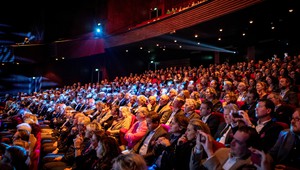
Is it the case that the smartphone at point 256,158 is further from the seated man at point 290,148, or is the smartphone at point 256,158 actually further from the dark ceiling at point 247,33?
the dark ceiling at point 247,33

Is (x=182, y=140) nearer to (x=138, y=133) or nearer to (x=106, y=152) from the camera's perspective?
(x=106, y=152)

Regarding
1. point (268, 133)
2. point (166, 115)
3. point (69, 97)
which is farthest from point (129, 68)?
point (268, 133)

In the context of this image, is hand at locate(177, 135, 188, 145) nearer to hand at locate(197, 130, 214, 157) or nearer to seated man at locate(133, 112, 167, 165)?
hand at locate(197, 130, 214, 157)

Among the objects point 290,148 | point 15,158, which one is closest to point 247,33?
point 290,148

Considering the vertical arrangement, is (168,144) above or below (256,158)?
below

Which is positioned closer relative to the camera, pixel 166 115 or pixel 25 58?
pixel 166 115

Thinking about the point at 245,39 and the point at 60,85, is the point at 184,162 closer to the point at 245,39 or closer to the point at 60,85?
the point at 245,39

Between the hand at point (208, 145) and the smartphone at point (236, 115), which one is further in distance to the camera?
the smartphone at point (236, 115)

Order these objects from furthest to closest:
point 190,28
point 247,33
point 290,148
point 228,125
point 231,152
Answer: point 247,33
point 190,28
point 228,125
point 290,148
point 231,152

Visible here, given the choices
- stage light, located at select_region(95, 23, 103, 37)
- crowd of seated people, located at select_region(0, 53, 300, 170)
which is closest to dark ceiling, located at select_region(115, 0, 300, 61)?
stage light, located at select_region(95, 23, 103, 37)

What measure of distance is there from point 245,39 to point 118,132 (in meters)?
9.75

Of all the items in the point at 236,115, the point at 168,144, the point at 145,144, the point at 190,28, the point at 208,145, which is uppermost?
the point at 190,28

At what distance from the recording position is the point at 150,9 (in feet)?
45.3

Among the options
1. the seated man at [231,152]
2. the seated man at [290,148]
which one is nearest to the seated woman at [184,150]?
the seated man at [231,152]
